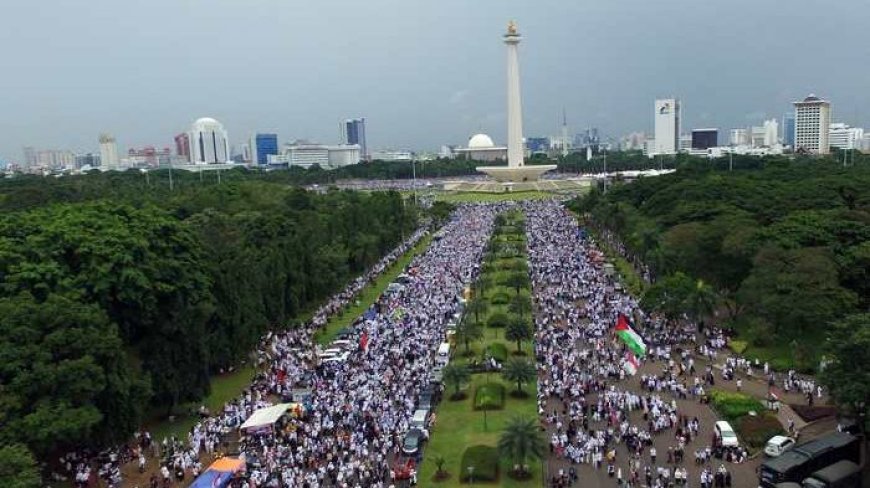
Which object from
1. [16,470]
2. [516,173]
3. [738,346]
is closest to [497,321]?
[738,346]

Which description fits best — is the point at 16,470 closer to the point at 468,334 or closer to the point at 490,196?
the point at 468,334

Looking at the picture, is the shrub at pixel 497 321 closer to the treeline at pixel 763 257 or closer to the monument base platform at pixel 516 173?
the treeline at pixel 763 257

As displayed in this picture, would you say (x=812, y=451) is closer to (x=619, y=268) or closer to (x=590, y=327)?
(x=590, y=327)

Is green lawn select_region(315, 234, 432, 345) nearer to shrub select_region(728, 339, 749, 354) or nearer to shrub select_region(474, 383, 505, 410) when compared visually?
shrub select_region(474, 383, 505, 410)

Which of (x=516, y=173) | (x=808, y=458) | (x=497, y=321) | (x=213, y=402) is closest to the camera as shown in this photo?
(x=808, y=458)

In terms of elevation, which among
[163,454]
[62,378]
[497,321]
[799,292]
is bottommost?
[163,454]

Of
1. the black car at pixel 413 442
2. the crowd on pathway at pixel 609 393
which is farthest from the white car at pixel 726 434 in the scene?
the black car at pixel 413 442
